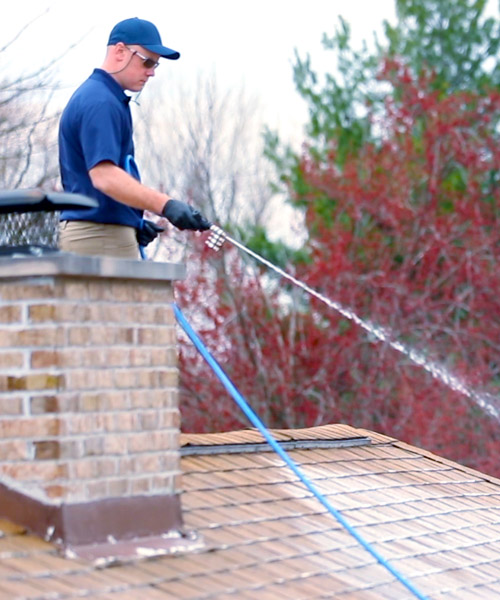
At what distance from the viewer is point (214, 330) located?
19.1 m

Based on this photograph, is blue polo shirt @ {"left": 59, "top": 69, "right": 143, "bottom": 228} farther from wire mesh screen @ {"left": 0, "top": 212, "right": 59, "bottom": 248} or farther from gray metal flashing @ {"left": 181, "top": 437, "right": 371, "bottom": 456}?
gray metal flashing @ {"left": 181, "top": 437, "right": 371, "bottom": 456}

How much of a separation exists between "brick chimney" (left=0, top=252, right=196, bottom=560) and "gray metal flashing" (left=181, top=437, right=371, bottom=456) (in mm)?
1676

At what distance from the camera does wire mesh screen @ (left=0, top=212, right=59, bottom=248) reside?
4.77m

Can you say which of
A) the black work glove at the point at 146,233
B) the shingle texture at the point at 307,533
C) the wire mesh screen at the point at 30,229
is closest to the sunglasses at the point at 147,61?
the black work glove at the point at 146,233

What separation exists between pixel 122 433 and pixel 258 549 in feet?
2.96

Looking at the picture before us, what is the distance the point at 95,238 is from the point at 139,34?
0.87 m

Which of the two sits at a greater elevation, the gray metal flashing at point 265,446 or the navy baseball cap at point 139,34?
the navy baseball cap at point 139,34

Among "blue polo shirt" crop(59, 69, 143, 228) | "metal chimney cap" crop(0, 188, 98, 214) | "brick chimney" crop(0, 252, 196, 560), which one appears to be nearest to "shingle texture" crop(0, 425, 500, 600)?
"brick chimney" crop(0, 252, 196, 560)

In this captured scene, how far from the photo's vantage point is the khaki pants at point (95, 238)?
555 cm

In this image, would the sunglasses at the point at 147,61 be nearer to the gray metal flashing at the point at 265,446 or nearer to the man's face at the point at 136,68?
the man's face at the point at 136,68

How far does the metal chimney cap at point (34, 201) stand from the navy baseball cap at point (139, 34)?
974mm

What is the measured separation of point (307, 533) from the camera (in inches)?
223

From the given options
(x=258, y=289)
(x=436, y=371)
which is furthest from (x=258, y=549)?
(x=258, y=289)

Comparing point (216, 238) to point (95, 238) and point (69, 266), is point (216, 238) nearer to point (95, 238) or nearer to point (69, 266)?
point (95, 238)
